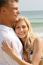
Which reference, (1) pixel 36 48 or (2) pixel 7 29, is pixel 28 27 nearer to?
(1) pixel 36 48

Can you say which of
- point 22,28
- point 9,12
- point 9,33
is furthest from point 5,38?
point 22,28

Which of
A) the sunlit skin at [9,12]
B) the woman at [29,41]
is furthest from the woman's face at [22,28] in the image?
the sunlit skin at [9,12]

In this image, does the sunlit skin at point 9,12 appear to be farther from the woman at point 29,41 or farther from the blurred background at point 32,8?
the blurred background at point 32,8

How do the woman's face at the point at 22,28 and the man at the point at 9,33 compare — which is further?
the woman's face at the point at 22,28

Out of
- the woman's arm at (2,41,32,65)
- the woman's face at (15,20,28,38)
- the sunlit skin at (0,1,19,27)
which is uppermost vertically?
the sunlit skin at (0,1,19,27)

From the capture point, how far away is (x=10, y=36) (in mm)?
1369

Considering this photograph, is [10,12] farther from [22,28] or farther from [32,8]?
[32,8]

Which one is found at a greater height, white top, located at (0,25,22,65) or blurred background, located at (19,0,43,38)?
white top, located at (0,25,22,65)

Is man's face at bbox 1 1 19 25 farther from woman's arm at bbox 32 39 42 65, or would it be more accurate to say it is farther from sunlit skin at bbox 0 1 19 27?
woman's arm at bbox 32 39 42 65

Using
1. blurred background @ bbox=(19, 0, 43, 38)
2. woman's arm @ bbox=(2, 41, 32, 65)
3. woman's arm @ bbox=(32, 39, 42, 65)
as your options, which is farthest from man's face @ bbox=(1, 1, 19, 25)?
blurred background @ bbox=(19, 0, 43, 38)

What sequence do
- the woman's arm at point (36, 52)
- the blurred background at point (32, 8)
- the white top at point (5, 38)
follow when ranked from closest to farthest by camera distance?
the white top at point (5, 38)
the woman's arm at point (36, 52)
the blurred background at point (32, 8)

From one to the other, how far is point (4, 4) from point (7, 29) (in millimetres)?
151

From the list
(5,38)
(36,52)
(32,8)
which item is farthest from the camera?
(32,8)

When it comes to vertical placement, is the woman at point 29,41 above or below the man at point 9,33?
below
